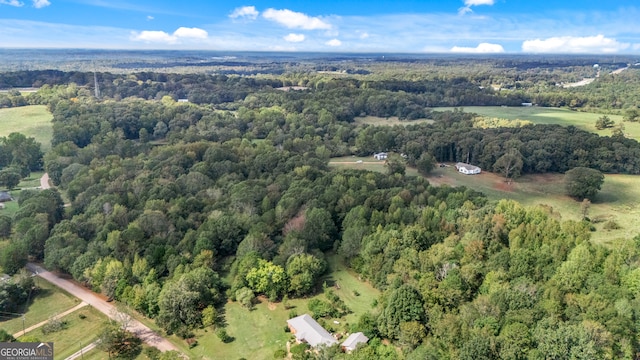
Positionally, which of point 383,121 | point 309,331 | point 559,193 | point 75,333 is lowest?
point 75,333

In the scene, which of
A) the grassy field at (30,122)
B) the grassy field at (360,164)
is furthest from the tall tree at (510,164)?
the grassy field at (30,122)

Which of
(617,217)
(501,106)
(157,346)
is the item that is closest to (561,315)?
→ (157,346)

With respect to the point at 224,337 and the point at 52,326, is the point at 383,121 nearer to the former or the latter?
the point at 224,337

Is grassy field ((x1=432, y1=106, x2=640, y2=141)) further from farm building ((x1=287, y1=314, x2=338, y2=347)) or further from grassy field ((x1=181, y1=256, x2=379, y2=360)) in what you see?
farm building ((x1=287, y1=314, x2=338, y2=347))

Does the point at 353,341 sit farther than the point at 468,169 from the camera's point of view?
No

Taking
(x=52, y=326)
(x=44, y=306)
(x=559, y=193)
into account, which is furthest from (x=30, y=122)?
(x=559, y=193)

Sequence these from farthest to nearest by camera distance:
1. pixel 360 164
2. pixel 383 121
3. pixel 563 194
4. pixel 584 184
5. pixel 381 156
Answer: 1. pixel 383 121
2. pixel 381 156
3. pixel 360 164
4. pixel 563 194
5. pixel 584 184

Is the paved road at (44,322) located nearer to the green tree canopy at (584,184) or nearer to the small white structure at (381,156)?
the small white structure at (381,156)
